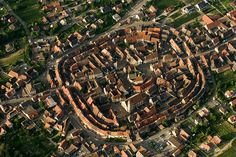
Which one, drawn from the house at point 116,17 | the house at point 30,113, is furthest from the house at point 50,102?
the house at point 116,17

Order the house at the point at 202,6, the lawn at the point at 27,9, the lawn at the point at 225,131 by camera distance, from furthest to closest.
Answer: the lawn at the point at 27,9
the house at the point at 202,6
the lawn at the point at 225,131

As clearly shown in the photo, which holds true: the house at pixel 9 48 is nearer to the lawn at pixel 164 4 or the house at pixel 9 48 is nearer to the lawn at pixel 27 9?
the lawn at pixel 27 9

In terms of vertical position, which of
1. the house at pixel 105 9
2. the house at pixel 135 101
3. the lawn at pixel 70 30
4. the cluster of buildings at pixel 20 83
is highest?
the house at pixel 105 9

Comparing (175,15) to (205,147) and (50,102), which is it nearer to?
(50,102)

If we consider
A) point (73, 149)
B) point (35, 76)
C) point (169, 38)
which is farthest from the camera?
point (169, 38)

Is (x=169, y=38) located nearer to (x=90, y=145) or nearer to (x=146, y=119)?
(x=146, y=119)

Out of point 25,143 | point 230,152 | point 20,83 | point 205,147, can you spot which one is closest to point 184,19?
point 205,147

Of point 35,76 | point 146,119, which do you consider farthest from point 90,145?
point 35,76
